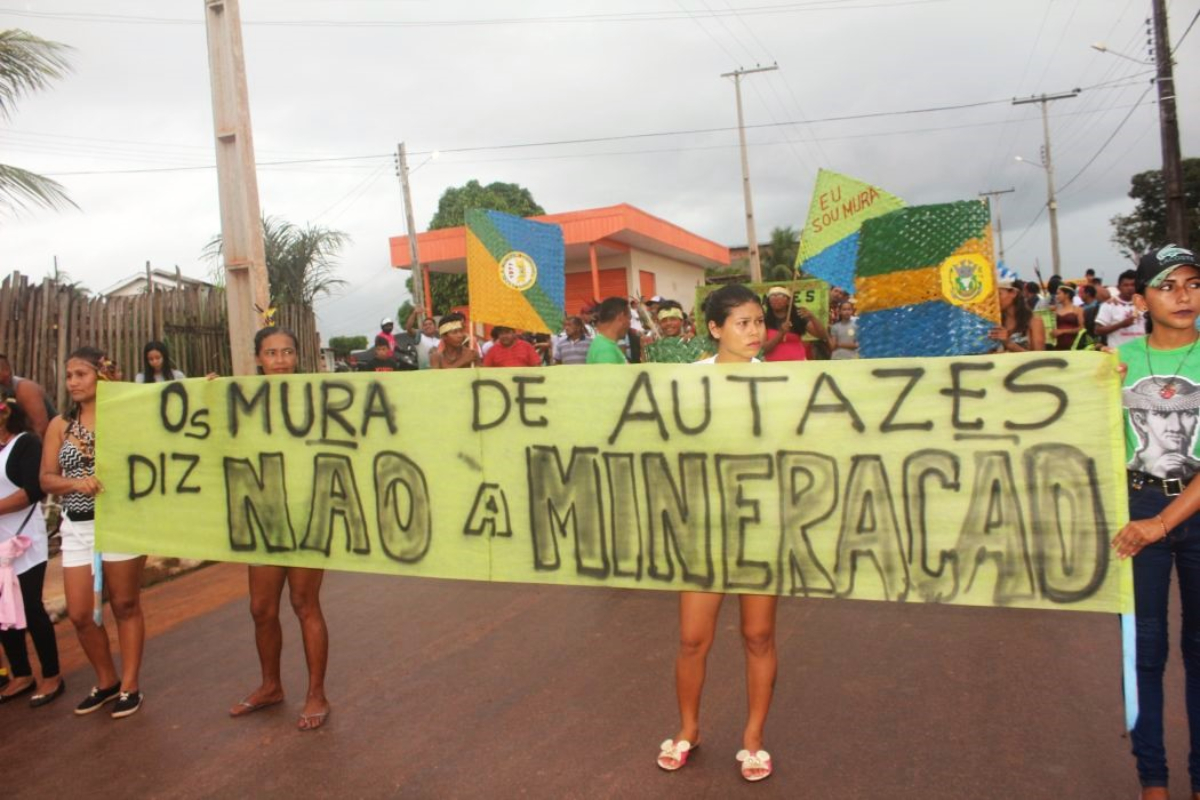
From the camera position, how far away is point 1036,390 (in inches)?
114

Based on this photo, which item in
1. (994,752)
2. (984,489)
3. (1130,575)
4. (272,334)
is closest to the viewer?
(1130,575)

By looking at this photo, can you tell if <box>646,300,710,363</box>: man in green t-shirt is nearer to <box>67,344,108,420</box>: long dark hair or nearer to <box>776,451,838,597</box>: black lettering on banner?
<box>67,344,108,420</box>: long dark hair

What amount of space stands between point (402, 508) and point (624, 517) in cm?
102

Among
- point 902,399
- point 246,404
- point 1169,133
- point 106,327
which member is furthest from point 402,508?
point 1169,133

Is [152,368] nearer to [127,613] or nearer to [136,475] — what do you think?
[136,475]

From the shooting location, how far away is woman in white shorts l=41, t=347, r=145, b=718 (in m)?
4.24

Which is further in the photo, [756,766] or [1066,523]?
[756,766]

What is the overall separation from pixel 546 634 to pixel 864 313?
14.3 ft

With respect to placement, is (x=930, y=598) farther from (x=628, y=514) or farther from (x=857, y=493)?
(x=628, y=514)

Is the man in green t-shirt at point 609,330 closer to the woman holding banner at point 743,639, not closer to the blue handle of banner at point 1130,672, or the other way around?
the woman holding banner at point 743,639

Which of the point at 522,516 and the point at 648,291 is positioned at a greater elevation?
the point at 648,291

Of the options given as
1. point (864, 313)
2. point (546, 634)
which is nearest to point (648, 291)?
point (864, 313)

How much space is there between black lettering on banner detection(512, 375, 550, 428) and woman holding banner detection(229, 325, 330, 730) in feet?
4.01

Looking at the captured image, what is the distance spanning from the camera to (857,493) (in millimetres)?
3105
